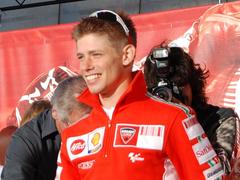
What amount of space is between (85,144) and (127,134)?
0.49 ft

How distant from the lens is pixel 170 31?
376cm

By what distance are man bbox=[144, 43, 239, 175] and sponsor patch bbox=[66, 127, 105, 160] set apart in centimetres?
29

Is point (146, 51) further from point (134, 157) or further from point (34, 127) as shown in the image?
point (134, 157)

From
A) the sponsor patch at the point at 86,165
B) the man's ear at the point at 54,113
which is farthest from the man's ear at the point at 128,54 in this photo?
the man's ear at the point at 54,113

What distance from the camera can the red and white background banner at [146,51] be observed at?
138 inches

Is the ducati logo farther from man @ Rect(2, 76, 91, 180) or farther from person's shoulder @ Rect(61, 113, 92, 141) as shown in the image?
man @ Rect(2, 76, 91, 180)

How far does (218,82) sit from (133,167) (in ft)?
6.23

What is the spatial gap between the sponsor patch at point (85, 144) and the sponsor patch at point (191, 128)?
0.27 m

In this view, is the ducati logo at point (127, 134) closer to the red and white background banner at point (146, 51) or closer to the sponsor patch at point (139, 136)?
the sponsor patch at point (139, 136)

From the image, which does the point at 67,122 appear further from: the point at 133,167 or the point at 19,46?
the point at 19,46

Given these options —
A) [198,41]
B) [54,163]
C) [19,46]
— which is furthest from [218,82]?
[19,46]

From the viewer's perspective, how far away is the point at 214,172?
1.72 meters

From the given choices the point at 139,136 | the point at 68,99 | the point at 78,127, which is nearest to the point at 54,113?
the point at 68,99

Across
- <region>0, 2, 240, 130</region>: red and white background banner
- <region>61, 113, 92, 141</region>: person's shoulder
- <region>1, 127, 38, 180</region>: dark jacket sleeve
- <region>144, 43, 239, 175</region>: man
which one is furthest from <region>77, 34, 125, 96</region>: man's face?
<region>0, 2, 240, 130</region>: red and white background banner
